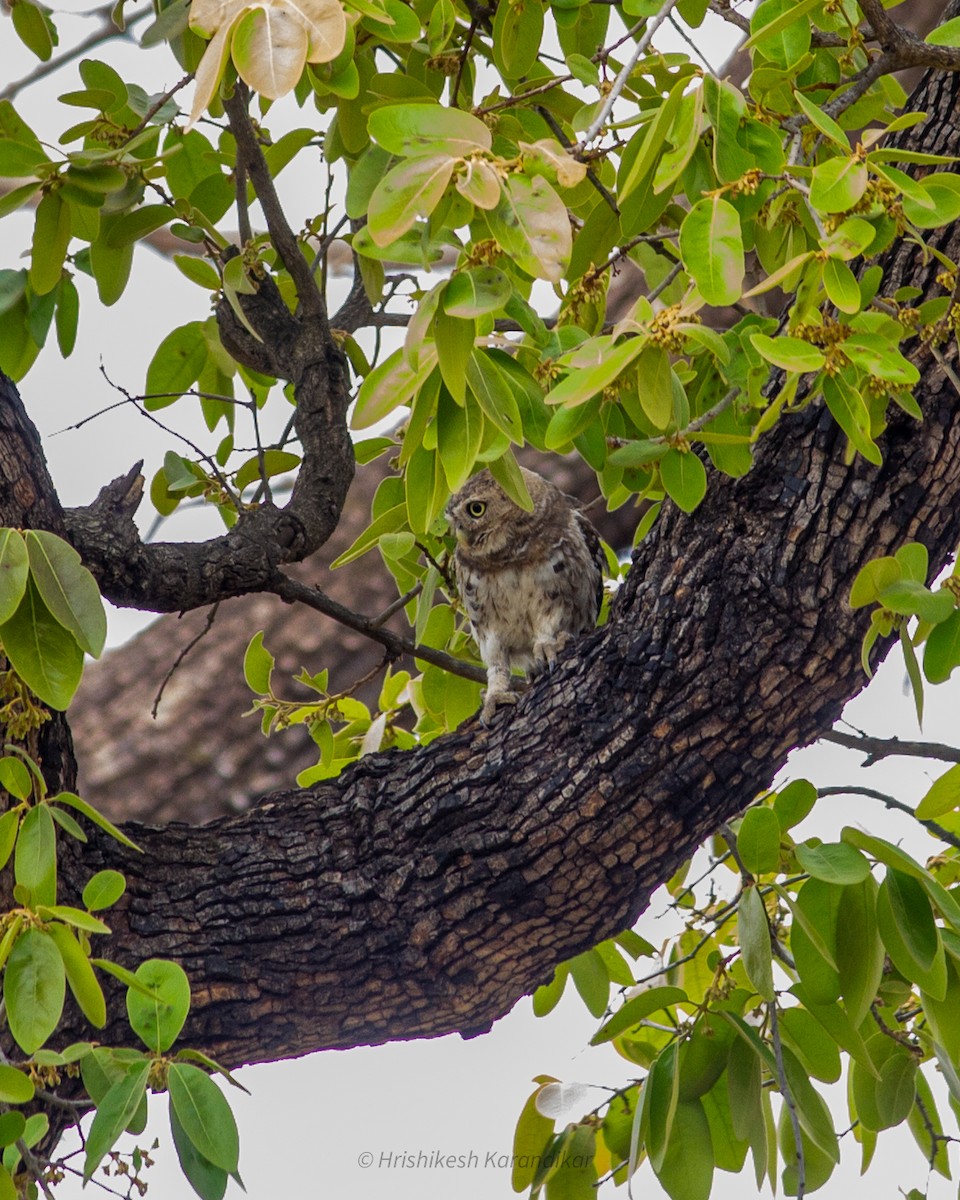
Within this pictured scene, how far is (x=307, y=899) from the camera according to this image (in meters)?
1.96

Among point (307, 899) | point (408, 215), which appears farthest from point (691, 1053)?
point (408, 215)

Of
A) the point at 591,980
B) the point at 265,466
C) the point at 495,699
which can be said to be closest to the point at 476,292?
the point at 265,466

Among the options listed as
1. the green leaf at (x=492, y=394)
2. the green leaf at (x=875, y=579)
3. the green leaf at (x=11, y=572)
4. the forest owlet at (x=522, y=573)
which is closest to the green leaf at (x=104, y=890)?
the green leaf at (x=11, y=572)

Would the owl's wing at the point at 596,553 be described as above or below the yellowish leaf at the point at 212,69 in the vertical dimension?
above

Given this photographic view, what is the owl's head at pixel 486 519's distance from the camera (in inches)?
109

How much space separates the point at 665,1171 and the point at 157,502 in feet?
4.26

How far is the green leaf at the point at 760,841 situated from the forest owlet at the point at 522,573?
3.68 ft

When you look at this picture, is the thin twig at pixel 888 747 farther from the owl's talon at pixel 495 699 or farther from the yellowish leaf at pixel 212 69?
the yellowish leaf at pixel 212 69

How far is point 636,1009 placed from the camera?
1779 mm

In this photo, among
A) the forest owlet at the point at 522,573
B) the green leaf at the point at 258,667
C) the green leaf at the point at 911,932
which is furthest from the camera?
the forest owlet at the point at 522,573

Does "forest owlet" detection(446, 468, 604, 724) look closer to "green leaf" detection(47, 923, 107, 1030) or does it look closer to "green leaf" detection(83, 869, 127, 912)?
"green leaf" detection(83, 869, 127, 912)

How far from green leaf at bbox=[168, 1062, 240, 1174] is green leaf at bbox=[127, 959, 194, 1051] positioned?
0.04m

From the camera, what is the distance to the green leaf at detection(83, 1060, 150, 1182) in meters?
1.36

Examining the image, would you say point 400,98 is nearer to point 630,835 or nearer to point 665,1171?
point 630,835
